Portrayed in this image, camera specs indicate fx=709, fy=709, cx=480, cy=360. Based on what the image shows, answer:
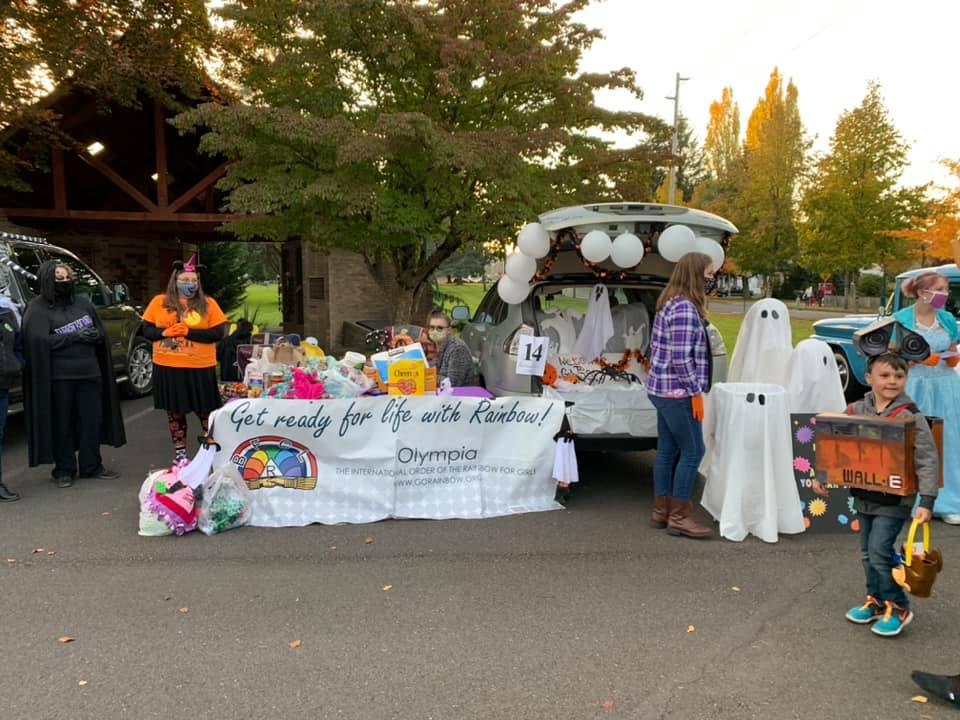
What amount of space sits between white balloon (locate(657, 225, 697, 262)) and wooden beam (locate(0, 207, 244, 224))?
1092 cm

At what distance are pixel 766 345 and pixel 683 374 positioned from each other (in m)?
1.13

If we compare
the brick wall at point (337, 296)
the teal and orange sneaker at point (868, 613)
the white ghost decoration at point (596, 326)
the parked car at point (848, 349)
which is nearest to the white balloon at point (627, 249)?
the white ghost decoration at point (596, 326)

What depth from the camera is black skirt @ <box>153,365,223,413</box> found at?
5684 mm

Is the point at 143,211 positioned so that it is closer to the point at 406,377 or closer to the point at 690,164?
the point at 406,377

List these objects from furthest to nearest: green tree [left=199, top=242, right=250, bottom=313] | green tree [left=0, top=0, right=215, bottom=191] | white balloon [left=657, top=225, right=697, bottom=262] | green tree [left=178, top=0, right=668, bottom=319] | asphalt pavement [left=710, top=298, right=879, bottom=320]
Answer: asphalt pavement [left=710, top=298, right=879, bottom=320] < green tree [left=199, top=242, right=250, bottom=313] < green tree [left=0, top=0, right=215, bottom=191] < green tree [left=178, top=0, right=668, bottom=319] < white balloon [left=657, top=225, right=697, bottom=262]

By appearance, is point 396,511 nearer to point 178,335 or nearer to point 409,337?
point 409,337

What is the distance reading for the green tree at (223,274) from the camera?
77.5 feet

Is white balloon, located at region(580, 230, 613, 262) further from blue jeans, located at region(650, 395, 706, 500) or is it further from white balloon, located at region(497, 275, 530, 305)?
blue jeans, located at region(650, 395, 706, 500)

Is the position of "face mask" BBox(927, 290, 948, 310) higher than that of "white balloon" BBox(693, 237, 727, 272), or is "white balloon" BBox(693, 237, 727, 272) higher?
"white balloon" BBox(693, 237, 727, 272)

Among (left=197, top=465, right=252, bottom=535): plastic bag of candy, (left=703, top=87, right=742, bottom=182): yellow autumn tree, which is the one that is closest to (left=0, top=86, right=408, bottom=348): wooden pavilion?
(left=197, top=465, right=252, bottom=535): plastic bag of candy

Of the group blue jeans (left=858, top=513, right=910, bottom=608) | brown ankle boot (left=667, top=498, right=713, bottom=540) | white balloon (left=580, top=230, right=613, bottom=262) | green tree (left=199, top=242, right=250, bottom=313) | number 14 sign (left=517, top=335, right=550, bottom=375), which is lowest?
brown ankle boot (left=667, top=498, right=713, bottom=540)

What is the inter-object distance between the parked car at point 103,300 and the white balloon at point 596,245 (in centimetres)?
427

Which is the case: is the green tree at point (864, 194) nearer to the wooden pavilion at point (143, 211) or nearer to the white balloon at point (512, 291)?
the wooden pavilion at point (143, 211)

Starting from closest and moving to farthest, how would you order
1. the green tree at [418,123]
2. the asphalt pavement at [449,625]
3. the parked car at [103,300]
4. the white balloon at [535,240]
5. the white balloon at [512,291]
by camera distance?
1. the asphalt pavement at [449,625]
2. the white balloon at [535,240]
3. the white balloon at [512,291]
4. the parked car at [103,300]
5. the green tree at [418,123]
